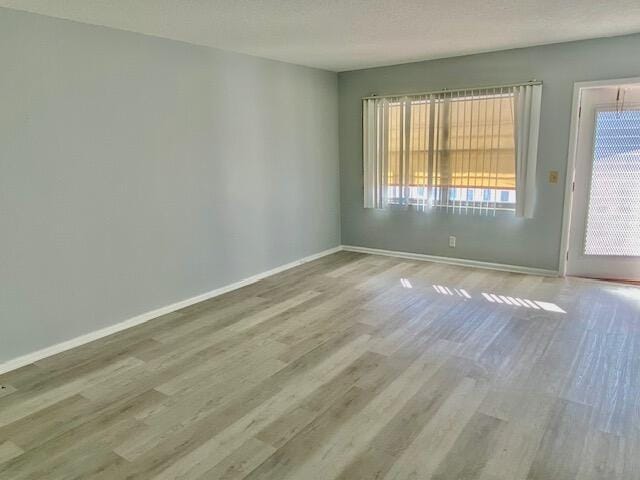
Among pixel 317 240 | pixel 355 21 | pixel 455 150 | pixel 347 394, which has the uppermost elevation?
pixel 355 21

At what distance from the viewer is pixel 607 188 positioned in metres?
4.62

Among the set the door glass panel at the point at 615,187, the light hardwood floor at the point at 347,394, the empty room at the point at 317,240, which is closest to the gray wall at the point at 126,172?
the empty room at the point at 317,240

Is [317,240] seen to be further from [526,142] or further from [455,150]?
[526,142]

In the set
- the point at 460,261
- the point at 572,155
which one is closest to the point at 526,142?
the point at 572,155

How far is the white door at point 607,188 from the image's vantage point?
444cm

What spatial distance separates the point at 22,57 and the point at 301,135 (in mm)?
3086

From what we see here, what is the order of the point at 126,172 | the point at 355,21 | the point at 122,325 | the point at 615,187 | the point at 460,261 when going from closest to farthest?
the point at 355,21, the point at 126,172, the point at 122,325, the point at 615,187, the point at 460,261

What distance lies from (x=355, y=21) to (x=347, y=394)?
2.68 meters

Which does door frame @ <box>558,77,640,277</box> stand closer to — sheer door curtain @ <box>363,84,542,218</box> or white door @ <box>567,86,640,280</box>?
white door @ <box>567,86,640,280</box>

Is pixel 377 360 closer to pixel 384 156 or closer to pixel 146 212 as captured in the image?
pixel 146 212

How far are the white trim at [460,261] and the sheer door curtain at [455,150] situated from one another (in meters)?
0.62

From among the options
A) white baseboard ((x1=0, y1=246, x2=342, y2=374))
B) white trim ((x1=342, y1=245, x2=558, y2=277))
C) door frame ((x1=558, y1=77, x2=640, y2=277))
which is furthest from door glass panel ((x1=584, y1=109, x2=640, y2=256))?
white baseboard ((x1=0, y1=246, x2=342, y2=374))

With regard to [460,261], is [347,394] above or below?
below

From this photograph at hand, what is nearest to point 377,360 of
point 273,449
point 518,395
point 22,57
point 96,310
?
point 518,395
